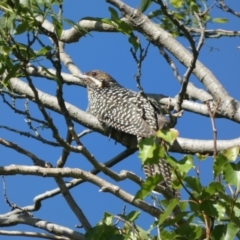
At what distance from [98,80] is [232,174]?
213 inches

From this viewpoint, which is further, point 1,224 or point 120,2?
point 120,2

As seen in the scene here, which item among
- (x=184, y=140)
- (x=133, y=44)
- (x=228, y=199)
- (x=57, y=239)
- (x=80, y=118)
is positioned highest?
(x=80, y=118)

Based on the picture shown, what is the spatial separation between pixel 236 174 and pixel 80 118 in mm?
2865

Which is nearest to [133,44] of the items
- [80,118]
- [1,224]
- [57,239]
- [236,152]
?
[236,152]

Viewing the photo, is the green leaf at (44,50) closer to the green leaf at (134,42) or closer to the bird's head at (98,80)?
the green leaf at (134,42)

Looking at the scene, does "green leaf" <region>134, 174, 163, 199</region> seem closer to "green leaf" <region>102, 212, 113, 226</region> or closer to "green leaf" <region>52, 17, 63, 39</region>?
"green leaf" <region>102, 212, 113, 226</region>

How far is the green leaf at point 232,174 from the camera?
2.75 m

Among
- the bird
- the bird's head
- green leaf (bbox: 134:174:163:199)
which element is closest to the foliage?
green leaf (bbox: 134:174:163:199)

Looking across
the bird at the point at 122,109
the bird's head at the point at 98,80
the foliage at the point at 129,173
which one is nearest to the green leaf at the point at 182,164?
the foliage at the point at 129,173

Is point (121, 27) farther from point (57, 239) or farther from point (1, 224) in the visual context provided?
point (1, 224)

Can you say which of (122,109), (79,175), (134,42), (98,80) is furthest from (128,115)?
(134,42)

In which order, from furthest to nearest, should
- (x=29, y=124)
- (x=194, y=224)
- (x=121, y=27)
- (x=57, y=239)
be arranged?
(x=29, y=124) → (x=57, y=239) → (x=121, y=27) → (x=194, y=224)

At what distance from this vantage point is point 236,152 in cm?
288

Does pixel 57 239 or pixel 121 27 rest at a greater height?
pixel 121 27
